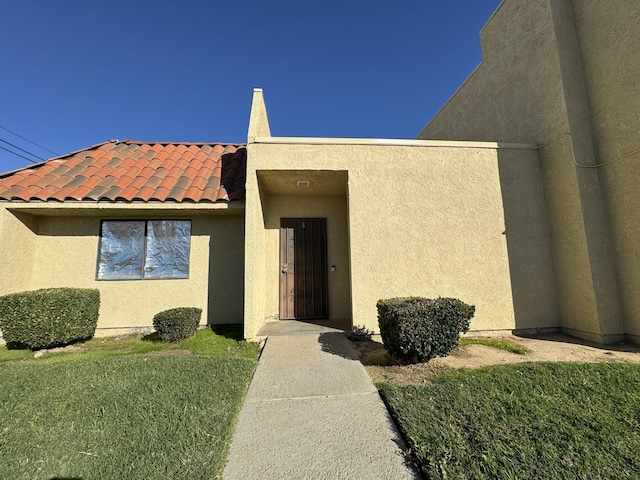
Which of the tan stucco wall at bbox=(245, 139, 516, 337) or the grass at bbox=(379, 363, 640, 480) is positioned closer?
the grass at bbox=(379, 363, 640, 480)

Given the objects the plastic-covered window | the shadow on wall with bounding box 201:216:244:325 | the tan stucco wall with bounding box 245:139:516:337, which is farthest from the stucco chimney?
the plastic-covered window

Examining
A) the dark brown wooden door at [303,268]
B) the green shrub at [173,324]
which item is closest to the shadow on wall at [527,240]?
the dark brown wooden door at [303,268]

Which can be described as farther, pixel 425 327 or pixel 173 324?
pixel 173 324

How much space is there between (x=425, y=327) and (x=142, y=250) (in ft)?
23.6

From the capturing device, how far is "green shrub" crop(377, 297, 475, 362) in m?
4.21

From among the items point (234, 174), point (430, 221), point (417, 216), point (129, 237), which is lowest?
point (129, 237)

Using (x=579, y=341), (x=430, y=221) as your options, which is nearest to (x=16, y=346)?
(x=430, y=221)

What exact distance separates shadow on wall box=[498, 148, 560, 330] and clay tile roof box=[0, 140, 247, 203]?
22.3 feet

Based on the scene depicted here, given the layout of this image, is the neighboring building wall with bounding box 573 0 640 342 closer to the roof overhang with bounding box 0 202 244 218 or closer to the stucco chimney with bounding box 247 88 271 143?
the stucco chimney with bounding box 247 88 271 143

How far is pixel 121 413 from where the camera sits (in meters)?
3.23

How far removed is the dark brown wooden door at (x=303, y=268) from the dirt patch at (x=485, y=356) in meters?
2.31

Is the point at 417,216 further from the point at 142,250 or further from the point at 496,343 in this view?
the point at 142,250

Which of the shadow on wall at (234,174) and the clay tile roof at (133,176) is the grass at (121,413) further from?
the shadow on wall at (234,174)

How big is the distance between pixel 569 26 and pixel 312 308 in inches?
375
